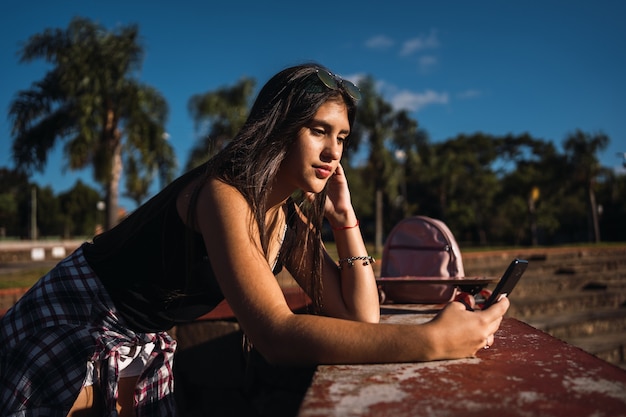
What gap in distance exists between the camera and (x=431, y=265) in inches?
107

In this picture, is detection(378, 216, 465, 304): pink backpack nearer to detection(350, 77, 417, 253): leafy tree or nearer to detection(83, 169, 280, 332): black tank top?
detection(83, 169, 280, 332): black tank top

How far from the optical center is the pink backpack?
250 centimetres

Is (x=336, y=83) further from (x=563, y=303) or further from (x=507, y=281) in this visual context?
(x=563, y=303)

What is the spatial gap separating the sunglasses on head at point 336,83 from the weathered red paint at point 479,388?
2.81ft

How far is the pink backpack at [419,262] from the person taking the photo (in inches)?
98.5

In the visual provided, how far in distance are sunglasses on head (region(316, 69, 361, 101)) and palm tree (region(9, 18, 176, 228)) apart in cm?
1272

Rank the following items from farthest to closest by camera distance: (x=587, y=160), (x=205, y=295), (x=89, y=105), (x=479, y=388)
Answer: (x=587, y=160) → (x=89, y=105) → (x=205, y=295) → (x=479, y=388)

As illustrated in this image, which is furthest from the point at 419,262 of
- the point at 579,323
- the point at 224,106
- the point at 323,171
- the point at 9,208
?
the point at 9,208

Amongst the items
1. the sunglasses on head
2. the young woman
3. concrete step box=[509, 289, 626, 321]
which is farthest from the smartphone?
concrete step box=[509, 289, 626, 321]

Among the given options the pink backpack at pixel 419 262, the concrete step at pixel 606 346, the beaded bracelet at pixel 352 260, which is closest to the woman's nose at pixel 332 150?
the beaded bracelet at pixel 352 260

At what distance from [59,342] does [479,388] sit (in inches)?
43.2

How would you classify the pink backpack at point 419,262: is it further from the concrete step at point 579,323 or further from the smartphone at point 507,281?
the concrete step at point 579,323

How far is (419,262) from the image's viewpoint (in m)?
2.79

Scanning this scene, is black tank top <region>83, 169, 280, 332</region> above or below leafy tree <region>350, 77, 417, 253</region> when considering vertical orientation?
below
